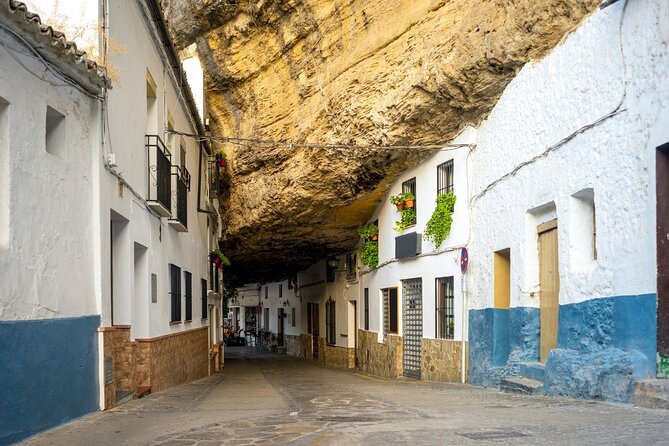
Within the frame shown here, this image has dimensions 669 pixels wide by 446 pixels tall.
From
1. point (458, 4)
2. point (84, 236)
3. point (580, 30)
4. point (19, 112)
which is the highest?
point (458, 4)

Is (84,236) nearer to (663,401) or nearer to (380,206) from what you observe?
(663,401)

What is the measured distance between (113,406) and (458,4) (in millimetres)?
9369

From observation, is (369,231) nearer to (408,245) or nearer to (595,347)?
(408,245)

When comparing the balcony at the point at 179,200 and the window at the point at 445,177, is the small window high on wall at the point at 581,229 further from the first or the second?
the balcony at the point at 179,200

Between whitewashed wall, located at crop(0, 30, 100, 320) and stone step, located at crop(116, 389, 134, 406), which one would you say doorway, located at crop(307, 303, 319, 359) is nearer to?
stone step, located at crop(116, 389, 134, 406)

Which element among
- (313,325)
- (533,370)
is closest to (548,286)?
(533,370)

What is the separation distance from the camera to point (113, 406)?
933cm

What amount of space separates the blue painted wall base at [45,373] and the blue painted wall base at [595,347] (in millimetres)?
5723

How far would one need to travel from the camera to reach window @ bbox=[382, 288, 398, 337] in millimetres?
18375

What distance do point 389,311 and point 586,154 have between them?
10.2 meters

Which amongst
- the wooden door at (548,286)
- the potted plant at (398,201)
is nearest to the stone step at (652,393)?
the wooden door at (548,286)

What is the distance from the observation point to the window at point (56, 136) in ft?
26.5

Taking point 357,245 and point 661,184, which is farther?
point 357,245

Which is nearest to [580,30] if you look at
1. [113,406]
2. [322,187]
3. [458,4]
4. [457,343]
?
[458,4]
